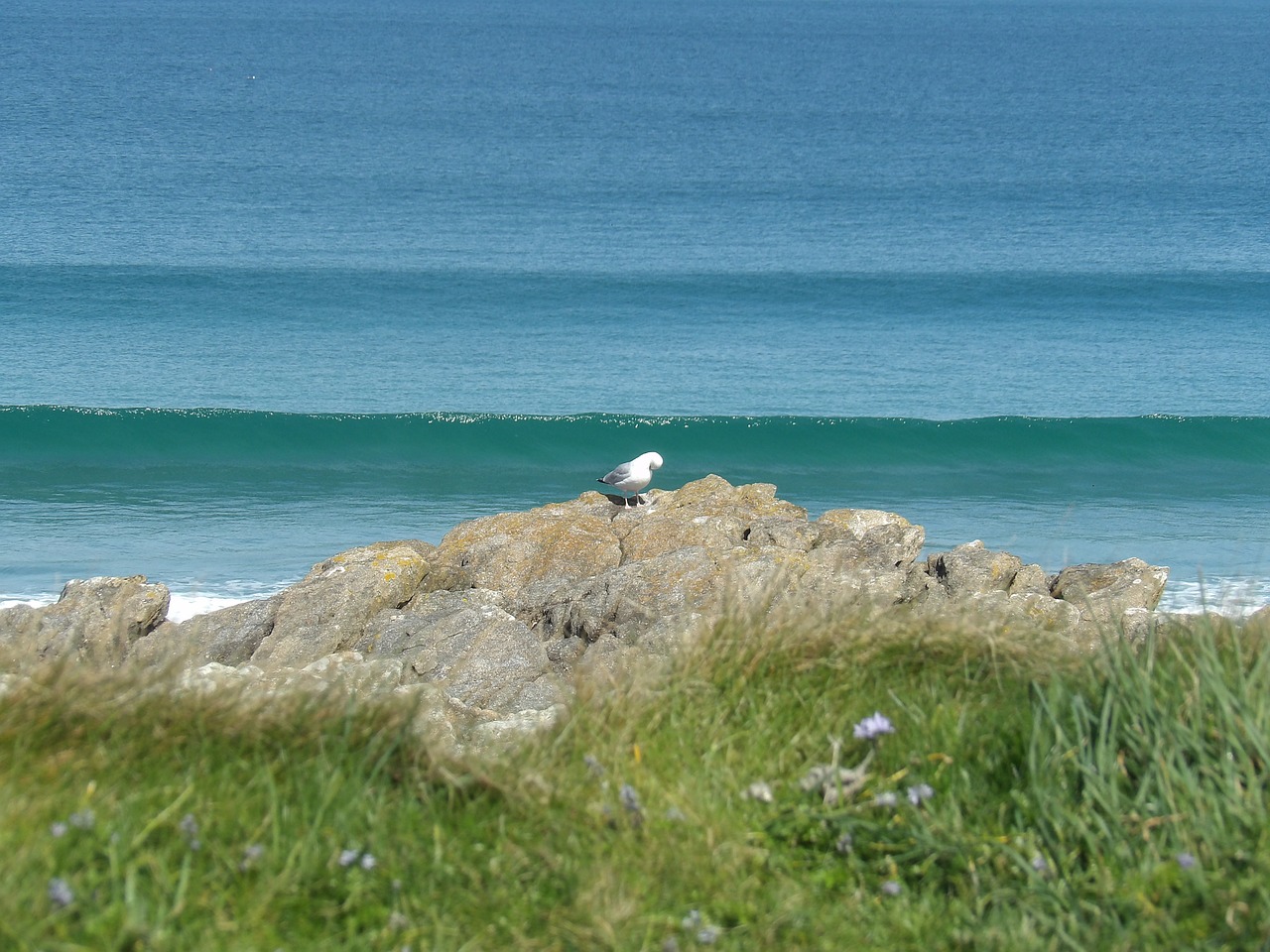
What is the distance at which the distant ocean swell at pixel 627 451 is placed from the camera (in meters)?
21.1

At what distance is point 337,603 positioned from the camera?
10.4m

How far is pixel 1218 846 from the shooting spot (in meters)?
3.77

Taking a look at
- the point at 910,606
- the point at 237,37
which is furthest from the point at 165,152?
the point at 237,37

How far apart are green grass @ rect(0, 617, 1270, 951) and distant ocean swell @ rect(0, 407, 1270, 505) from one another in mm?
16180

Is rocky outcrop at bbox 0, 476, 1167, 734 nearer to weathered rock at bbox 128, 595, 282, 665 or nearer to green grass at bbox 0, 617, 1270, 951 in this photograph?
weathered rock at bbox 128, 595, 282, 665

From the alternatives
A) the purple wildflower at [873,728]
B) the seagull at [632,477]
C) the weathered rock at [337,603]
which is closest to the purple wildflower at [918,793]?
the purple wildflower at [873,728]

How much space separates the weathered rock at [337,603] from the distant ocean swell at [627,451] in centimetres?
948

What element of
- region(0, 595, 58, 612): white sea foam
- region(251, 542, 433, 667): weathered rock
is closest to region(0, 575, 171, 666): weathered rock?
region(251, 542, 433, 667): weathered rock

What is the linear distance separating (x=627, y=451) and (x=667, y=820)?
60.2 ft

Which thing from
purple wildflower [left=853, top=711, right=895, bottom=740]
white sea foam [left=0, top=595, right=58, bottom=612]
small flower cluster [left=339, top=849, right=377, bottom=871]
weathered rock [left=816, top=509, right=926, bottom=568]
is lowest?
white sea foam [left=0, top=595, right=58, bottom=612]

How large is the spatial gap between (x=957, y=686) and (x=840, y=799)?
2.77ft

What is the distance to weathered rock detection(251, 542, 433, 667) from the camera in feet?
32.6

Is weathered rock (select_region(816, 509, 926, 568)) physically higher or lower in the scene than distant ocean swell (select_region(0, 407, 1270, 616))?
higher

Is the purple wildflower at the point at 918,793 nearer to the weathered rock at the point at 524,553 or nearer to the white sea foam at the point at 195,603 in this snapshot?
the weathered rock at the point at 524,553
